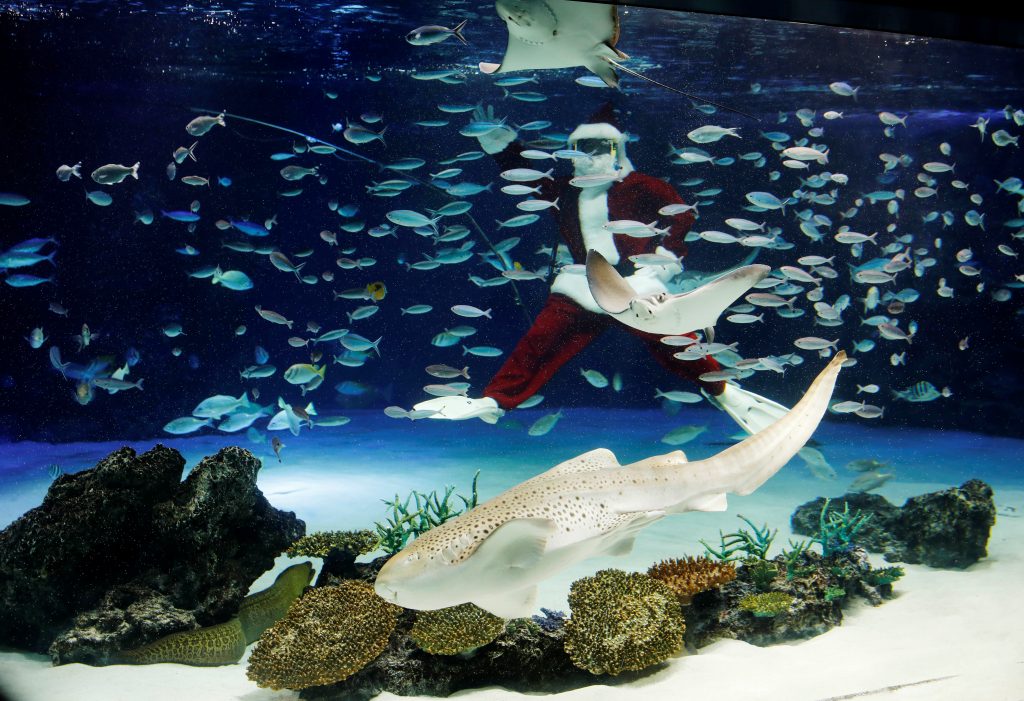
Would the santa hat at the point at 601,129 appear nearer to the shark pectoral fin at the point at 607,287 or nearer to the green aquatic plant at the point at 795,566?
the shark pectoral fin at the point at 607,287

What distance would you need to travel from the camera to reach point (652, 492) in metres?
2.59

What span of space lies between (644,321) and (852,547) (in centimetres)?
405

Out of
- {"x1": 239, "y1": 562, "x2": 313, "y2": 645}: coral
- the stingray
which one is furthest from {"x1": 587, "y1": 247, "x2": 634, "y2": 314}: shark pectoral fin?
{"x1": 239, "y1": 562, "x2": 313, "y2": 645}: coral

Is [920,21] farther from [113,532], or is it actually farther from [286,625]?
[113,532]

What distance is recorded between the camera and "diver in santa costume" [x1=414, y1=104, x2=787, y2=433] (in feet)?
18.8

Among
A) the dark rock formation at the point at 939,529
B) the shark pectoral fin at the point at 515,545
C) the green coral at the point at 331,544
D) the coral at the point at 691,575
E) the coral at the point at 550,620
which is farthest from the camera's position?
the dark rock formation at the point at 939,529

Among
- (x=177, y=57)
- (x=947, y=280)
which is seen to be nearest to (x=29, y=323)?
(x=177, y=57)

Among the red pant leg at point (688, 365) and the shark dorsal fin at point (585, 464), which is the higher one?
the shark dorsal fin at point (585, 464)

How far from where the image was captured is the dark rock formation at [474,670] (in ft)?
12.1

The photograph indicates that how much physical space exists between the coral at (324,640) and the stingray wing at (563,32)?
14.0ft

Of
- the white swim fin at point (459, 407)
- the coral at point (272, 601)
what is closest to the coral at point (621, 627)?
the white swim fin at point (459, 407)

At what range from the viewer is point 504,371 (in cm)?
597

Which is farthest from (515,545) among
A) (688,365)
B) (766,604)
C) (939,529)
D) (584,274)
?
(939,529)

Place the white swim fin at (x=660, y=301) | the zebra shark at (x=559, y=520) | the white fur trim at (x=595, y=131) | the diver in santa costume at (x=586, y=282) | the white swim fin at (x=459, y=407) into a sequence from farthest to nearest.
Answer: the white fur trim at (x=595, y=131)
the diver in santa costume at (x=586, y=282)
the white swim fin at (x=459, y=407)
the white swim fin at (x=660, y=301)
the zebra shark at (x=559, y=520)
